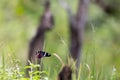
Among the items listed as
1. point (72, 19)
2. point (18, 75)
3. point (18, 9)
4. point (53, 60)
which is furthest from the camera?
point (18, 9)

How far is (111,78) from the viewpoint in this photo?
4.11 metres

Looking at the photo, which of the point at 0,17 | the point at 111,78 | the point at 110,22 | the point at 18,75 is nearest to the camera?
the point at 18,75

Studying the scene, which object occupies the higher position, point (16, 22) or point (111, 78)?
point (16, 22)

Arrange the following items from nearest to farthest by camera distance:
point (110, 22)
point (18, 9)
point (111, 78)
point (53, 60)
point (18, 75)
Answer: point (18, 75) → point (111, 78) → point (53, 60) → point (18, 9) → point (110, 22)

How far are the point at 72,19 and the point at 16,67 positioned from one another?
26.1 ft

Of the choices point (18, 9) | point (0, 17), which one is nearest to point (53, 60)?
point (18, 9)

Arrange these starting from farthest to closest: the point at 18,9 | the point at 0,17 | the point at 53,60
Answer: the point at 0,17 → the point at 18,9 → the point at 53,60

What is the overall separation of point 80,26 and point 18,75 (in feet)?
27.3

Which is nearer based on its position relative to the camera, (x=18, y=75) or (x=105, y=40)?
(x=18, y=75)

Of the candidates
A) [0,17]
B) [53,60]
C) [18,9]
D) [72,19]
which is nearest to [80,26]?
[72,19]

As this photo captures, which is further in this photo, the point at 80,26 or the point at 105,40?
the point at 105,40

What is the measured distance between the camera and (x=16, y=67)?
3990mm

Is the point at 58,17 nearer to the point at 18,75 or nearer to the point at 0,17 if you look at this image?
the point at 0,17

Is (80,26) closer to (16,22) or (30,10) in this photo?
(30,10)
